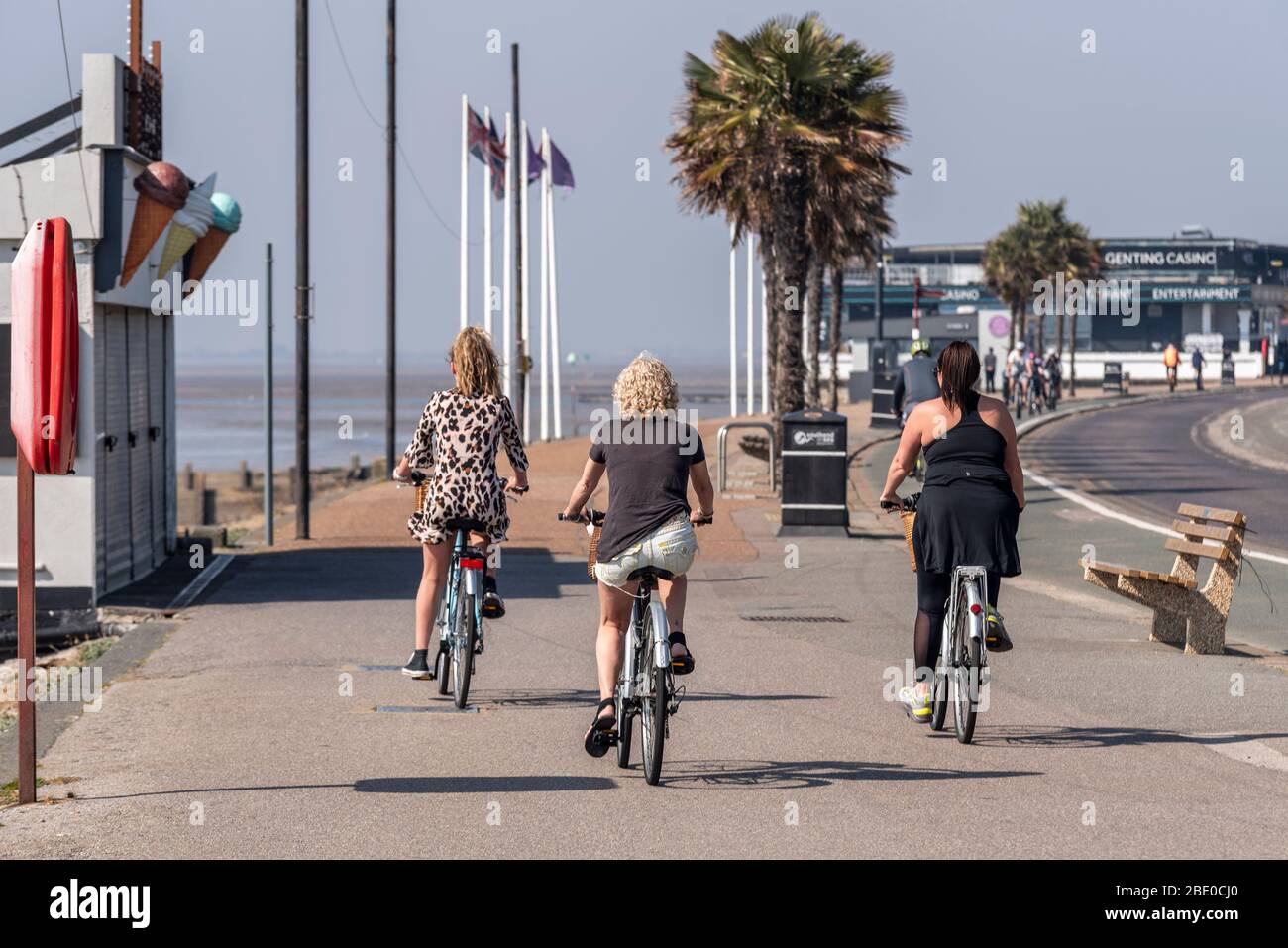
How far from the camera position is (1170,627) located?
11727mm

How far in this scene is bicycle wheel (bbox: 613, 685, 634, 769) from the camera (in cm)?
766

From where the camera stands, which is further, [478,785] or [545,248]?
[545,248]

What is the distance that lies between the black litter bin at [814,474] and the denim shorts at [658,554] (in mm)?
12210

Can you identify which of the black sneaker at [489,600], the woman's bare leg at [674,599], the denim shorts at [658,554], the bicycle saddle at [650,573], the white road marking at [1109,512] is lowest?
the white road marking at [1109,512]

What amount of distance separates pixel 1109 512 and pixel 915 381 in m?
4.36

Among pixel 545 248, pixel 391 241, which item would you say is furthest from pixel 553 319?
pixel 391 241

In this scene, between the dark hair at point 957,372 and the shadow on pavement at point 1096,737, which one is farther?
the shadow on pavement at point 1096,737

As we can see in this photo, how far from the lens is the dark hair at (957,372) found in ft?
27.1

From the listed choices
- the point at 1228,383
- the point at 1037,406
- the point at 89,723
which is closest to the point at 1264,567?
the point at 89,723

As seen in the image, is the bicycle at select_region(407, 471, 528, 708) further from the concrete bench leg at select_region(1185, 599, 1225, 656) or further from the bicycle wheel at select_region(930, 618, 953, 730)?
the concrete bench leg at select_region(1185, 599, 1225, 656)

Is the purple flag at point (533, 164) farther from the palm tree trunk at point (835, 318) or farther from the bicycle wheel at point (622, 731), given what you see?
the bicycle wheel at point (622, 731)

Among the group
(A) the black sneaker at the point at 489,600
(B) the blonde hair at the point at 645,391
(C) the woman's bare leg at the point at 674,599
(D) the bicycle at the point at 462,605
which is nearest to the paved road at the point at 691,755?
(D) the bicycle at the point at 462,605

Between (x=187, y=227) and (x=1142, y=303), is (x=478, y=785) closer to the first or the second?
(x=187, y=227)
